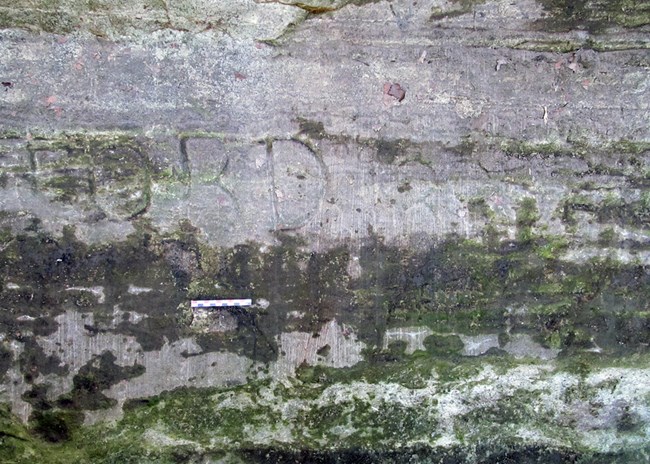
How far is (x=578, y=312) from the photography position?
416 cm

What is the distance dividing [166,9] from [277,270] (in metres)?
1.78

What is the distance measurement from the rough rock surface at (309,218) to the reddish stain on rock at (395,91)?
0.05 ft

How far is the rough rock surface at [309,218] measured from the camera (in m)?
3.97

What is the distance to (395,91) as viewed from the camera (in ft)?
13.5

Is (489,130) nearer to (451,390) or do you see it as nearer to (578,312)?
(578,312)

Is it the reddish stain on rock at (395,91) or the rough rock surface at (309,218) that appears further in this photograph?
the reddish stain on rock at (395,91)

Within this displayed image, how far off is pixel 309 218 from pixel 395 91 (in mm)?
994

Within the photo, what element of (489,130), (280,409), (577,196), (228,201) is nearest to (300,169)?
(228,201)

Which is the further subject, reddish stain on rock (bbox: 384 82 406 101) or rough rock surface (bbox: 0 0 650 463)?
reddish stain on rock (bbox: 384 82 406 101)

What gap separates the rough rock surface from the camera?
3.97 meters

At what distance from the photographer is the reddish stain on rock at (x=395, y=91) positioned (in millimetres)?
4109

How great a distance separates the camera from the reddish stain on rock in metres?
4.11

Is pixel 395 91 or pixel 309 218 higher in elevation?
pixel 395 91

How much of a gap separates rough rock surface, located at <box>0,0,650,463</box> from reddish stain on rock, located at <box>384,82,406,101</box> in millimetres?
15
